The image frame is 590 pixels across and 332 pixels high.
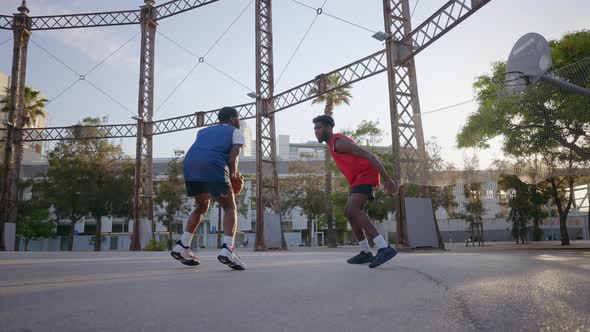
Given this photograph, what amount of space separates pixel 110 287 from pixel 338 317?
1.65 metres

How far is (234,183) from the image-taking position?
16.0 feet

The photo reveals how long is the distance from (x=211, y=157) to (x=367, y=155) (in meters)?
1.59

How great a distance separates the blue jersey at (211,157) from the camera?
443 cm

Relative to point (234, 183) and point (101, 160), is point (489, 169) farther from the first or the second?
point (101, 160)

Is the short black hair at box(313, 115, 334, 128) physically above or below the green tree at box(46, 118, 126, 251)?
below

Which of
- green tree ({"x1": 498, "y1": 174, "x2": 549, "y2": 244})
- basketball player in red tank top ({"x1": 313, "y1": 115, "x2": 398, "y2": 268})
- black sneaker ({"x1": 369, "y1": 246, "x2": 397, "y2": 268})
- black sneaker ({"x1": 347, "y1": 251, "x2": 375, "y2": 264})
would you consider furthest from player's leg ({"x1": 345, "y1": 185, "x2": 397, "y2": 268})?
green tree ({"x1": 498, "y1": 174, "x2": 549, "y2": 244})

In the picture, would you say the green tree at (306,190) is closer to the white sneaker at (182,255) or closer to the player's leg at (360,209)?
the player's leg at (360,209)

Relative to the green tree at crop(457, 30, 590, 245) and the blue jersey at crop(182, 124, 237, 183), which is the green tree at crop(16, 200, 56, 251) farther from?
the blue jersey at crop(182, 124, 237, 183)

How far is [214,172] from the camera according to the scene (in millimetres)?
4426

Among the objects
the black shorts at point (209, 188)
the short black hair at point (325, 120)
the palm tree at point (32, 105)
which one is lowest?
the black shorts at point (209, 188)

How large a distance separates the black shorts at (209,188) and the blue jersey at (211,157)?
0.04m

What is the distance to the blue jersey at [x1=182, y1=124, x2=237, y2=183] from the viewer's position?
4.43 m

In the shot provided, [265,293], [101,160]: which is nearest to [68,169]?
[101,160]

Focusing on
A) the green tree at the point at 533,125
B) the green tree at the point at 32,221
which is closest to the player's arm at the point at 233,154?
the green tree at the point at 533,125
